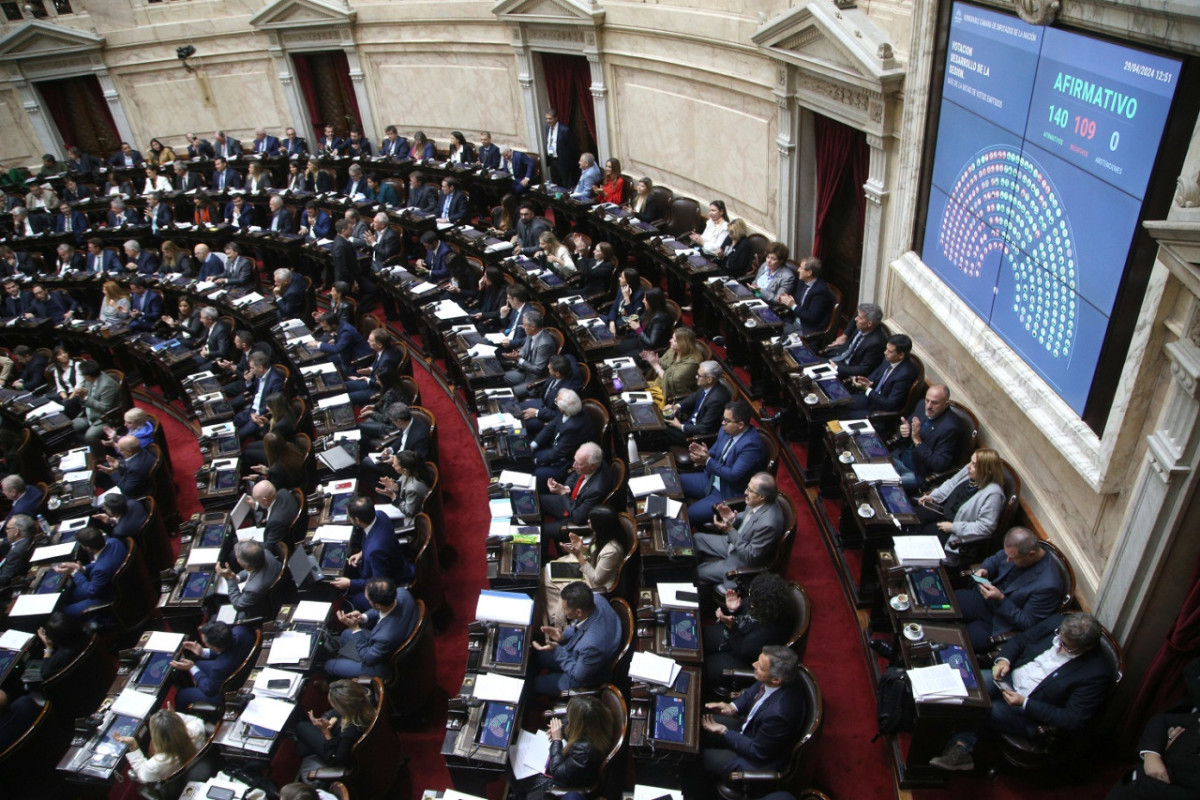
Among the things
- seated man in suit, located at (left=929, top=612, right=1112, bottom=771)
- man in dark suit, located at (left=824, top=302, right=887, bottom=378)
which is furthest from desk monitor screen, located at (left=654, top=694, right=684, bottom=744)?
man in dark suit, located at (left=824, top=302, right=887, bottom=378)

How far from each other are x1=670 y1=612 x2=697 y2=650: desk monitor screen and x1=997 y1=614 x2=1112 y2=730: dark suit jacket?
73.7 inches

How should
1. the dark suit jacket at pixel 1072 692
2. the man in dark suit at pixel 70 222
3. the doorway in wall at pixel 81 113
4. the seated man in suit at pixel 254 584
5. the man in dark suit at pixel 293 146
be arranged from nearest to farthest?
the dark suit jacket at pixel 1072 692
the seated man in suit at pixel 254 584
the man in dark suit at pixel 70 222
the man in dark suit at pixel 293 146
the doorway in wall at pixel 81 113

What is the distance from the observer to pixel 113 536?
24.0 ft

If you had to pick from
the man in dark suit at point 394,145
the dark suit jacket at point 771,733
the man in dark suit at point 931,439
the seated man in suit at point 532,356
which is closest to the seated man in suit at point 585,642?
the dark suit jacket at point 771,733

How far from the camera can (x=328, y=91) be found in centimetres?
1733

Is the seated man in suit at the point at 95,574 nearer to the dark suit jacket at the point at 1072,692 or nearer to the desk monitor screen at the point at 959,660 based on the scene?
the desk monitor screen at the point at 959,660

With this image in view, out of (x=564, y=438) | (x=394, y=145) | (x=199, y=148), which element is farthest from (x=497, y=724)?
(x=199, y=148)

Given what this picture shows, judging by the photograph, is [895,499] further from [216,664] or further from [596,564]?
[216,664]

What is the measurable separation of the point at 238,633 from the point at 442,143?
12.4 metres

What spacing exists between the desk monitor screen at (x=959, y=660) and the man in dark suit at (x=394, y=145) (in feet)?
43.1

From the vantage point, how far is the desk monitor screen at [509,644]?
5.28m

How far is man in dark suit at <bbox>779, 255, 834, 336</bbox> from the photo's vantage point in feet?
27.1

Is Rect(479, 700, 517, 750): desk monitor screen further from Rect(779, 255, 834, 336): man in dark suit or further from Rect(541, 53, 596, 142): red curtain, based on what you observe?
Rect(541, 53, 596, 142): red curtain

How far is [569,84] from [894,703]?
11.4 meters
